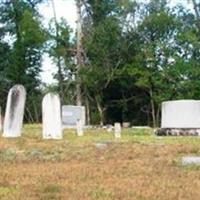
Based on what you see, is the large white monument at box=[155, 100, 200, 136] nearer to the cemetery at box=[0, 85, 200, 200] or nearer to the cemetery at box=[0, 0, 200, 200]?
the cemetery at box=[0, 0, 200, 200]

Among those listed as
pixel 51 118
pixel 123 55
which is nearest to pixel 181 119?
pixel 51 118

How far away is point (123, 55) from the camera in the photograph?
125ft

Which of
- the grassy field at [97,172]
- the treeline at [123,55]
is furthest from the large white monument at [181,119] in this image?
the treeline at [123,55]

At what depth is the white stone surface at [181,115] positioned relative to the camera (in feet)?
71.6

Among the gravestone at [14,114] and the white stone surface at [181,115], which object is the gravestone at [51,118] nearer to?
the gravestone at [14,114]

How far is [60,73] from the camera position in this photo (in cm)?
3978

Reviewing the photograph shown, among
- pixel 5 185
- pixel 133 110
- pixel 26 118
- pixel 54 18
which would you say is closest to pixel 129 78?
pixel 133 110

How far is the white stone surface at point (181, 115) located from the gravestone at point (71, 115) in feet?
13.7

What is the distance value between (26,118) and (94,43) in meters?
9.26

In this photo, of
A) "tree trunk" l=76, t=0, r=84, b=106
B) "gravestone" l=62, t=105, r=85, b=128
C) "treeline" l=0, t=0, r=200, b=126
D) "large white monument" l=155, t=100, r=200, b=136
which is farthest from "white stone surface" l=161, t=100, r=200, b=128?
"tree trunk" l=76, t=0, r=84, b=106

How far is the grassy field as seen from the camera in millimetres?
7324

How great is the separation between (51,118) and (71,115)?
8.61 metres

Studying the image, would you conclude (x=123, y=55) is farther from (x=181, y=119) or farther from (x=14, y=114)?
(x=14, y=114)

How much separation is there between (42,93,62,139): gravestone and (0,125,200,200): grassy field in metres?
2.57
